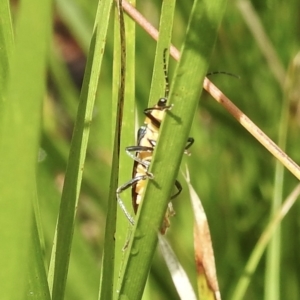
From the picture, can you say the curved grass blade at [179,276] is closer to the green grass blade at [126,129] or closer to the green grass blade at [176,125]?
the green grass blade at [126,129]

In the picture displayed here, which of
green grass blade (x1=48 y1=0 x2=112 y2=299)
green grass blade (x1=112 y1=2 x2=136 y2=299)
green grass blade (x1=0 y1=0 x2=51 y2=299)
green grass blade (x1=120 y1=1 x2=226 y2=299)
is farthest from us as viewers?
green grass blade (x1=112 y1=2 x2=136 y2=299)

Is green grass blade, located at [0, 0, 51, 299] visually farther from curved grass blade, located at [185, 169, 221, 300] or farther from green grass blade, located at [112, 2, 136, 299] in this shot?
curved grass blade, located at [185, 169, 221, 300]

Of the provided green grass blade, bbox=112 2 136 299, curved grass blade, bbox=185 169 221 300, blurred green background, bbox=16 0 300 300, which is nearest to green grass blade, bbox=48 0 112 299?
green grass blade, bbox=112 2 136 299

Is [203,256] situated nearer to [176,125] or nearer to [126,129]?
[126,129]

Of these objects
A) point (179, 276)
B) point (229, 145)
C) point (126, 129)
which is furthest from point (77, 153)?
point (229, 145)

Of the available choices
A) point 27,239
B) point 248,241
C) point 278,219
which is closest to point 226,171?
point 248,241

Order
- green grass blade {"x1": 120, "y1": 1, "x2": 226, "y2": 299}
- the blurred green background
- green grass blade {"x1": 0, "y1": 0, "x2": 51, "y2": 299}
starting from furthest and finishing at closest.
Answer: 1. the blurred green background
2. green grass blade {"x1": 120, "y1": 1, "x2": 226, "y2": 299}
3. green grass blade {"x1": 0, "y1": 0, "x2": 51, "y2": 299}
